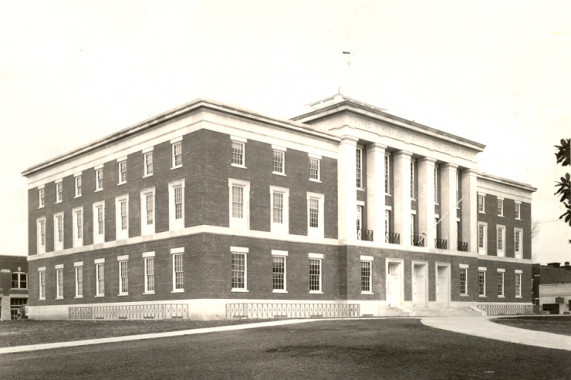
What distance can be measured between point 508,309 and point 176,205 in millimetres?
35320

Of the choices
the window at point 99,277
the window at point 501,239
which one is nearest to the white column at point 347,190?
the window at point 99,277

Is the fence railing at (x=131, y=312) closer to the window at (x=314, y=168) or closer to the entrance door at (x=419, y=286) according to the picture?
the window at (x=314, y=168)

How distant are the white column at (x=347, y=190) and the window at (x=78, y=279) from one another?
63.5 ft

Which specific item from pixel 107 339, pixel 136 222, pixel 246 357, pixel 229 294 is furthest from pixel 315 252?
pixel 246 357

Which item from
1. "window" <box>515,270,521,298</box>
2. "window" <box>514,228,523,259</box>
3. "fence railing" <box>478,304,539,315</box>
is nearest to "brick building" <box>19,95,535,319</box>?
"fence railing" <box>478,304,539,315</box>

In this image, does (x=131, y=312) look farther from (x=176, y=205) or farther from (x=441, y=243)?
(x=441, y=243)

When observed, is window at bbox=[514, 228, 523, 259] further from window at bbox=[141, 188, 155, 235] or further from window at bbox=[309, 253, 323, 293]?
window at bbox=[141, 188, 155, 235]

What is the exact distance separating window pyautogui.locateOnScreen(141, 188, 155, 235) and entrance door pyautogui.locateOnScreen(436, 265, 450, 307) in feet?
74.9

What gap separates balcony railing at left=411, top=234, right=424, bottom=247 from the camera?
51.3 meters

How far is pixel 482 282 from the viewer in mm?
59625

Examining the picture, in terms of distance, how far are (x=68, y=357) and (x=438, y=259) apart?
38.1 m

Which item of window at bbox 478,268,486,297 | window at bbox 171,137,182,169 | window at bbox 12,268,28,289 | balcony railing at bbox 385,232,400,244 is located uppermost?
window at bbox 171,137,182,169

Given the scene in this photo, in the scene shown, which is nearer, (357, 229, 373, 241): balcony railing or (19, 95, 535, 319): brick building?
(19, 95, 535, 319): brick building

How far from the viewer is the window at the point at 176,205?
39.8 meters
